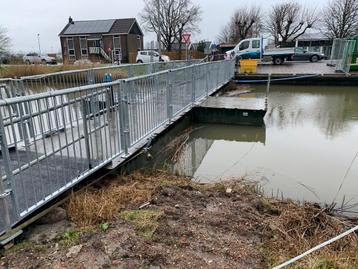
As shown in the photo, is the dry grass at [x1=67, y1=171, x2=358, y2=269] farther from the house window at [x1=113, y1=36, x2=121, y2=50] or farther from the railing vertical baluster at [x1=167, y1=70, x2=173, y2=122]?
the house window at [x1=113, y1=36, x2=121, y2=50]

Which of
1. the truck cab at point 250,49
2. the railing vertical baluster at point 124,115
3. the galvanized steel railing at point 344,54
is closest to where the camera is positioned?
the railing vertical baluster at point 124,115

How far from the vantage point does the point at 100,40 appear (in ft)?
121

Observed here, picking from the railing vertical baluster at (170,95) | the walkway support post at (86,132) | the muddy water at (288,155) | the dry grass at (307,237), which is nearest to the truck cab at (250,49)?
the muddy water at (288,155)

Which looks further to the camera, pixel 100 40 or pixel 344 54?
pixel 100 40

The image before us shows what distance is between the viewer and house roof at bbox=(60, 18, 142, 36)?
36.8 metres

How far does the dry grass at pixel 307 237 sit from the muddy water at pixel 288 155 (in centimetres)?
88

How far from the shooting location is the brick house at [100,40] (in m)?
36.7

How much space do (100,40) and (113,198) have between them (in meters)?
36.8

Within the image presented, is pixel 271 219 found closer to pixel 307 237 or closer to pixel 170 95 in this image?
pixel 307 237

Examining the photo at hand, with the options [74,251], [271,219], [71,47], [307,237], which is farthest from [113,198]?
[71,47]

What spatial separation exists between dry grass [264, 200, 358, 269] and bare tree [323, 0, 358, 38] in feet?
125

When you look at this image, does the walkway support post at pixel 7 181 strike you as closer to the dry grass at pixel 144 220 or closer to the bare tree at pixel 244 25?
the dry grass at pixel 144 220

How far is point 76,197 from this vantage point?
10.1ft

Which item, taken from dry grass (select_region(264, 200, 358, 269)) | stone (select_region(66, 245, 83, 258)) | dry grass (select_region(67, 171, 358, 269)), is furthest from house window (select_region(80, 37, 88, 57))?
stone (select_region(66, 245, 83, 258))
